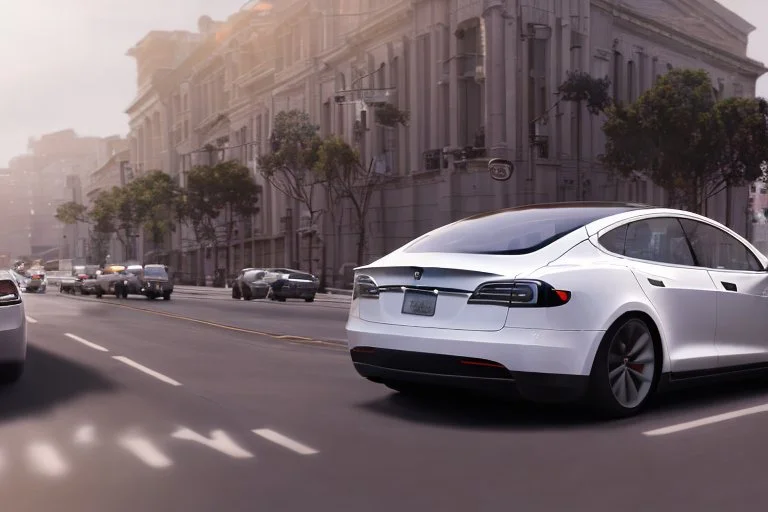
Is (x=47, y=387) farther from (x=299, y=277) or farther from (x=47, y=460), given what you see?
(x=299, y=277)

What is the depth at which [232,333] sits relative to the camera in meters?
15.6

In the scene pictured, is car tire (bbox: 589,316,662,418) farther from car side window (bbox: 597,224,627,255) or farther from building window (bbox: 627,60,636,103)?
building window (bbox: 627,60,636,103)

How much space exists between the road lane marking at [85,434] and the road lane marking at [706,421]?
12.0ft

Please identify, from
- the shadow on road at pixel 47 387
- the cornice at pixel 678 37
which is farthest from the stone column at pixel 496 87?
the shadow on road at pixel 47 387

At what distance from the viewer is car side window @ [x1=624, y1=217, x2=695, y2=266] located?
7164 mm

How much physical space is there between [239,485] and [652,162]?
106 feet

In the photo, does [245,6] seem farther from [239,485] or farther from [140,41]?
[239,485]

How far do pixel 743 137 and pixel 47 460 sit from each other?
111 ft

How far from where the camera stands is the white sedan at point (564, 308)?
6.29 metres

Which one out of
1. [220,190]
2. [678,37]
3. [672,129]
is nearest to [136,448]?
[672,129]

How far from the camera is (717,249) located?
313 inches

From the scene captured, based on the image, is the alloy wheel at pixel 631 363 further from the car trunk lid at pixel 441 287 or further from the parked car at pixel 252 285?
the parked car at pixel 252 285

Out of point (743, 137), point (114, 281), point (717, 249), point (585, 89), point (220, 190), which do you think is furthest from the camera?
point (220, 190)

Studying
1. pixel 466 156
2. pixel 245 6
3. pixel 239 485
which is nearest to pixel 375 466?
pixel 239 485
